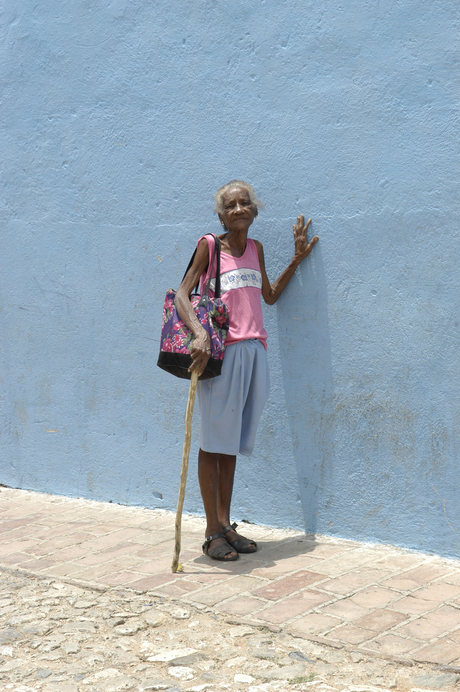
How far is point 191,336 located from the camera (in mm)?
3645

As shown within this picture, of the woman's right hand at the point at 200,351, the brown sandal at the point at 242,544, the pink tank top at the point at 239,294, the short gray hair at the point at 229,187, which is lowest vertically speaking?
the brown sandal at the point at 242,544

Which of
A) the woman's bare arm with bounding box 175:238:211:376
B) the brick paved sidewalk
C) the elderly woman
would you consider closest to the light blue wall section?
the brick paved sidewalk

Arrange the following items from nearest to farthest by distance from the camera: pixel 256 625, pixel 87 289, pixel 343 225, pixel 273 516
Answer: pixel 256 625
pixel 343 225
pixel 273 516
pixel 87 289

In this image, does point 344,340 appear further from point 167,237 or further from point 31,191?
point 31,191

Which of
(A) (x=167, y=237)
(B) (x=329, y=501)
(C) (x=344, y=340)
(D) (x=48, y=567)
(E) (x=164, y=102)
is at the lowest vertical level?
(D) (x=48, y=567)

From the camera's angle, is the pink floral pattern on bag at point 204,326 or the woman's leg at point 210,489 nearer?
the pink floral pattern on bag at point 204,326

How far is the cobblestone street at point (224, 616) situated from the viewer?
105 inches

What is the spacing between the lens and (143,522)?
456cm

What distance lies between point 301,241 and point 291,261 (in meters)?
0.13

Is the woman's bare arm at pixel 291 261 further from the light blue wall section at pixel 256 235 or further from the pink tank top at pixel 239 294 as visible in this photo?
the pink tank top at pixel 239 294

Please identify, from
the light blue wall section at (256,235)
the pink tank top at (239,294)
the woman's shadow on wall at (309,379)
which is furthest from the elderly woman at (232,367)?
the light blue wall section at (256,235)

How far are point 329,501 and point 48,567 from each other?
59.4 inches

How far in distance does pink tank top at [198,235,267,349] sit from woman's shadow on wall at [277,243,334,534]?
12.4 inches

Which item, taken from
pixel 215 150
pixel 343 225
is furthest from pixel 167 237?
pixel 343 225
